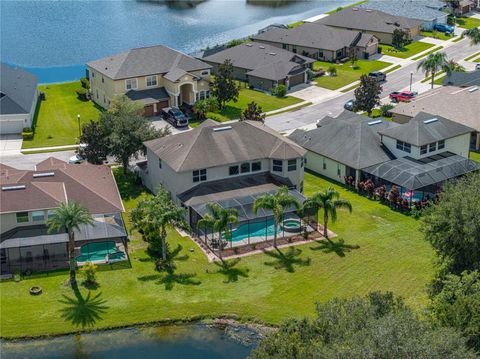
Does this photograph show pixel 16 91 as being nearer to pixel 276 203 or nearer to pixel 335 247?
pixel 276 203

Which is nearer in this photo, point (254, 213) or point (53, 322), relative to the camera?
point (53, 322)

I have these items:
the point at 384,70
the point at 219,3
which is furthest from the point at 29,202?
the point at 219,3

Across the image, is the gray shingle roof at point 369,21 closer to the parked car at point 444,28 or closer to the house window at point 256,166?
the parked car at point 444,28

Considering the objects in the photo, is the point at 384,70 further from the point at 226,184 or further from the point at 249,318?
the point at 249,318

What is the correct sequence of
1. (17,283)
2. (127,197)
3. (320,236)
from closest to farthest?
1. (17,283)
2. (320,236)
3. (127,197)

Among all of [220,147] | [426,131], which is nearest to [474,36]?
[426,131]

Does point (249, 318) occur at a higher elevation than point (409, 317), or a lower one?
lower

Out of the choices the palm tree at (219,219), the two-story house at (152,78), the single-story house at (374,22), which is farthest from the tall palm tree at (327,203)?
the single-story house at (374,22)
